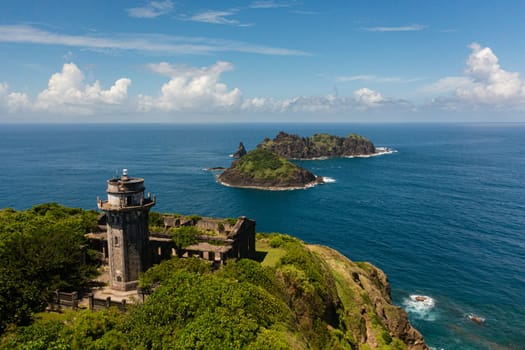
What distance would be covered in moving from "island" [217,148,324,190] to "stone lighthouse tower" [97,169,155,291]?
4980 inches

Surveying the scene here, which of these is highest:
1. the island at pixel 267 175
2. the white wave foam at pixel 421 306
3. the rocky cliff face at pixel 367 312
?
the island at pixel 267 175

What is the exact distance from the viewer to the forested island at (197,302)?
80.9ft

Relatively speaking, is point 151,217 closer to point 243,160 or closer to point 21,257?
point 21,257

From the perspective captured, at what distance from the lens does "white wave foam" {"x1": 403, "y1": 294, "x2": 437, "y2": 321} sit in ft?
216

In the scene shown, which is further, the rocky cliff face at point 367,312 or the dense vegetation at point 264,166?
the dense vegetation at point 264,166

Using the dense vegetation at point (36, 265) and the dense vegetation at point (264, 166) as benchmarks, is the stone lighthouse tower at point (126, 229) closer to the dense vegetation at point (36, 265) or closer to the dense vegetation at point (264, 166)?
the dense vegetation at point (36, 265)

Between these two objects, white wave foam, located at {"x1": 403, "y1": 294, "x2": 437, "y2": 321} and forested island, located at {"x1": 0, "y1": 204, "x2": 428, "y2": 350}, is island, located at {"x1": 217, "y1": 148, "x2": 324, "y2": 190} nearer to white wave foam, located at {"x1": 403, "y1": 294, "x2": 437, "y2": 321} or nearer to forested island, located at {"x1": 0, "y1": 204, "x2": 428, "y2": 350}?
white wave foam, located at {"x1": 403, "y1": 294, "x2": 437, "y2": 321}

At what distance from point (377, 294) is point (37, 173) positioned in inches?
6926

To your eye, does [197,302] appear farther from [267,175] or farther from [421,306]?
[267,175]

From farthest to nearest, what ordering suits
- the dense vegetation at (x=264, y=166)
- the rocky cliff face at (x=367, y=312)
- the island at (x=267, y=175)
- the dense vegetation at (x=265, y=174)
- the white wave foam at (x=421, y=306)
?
the dense vegetation at (x=264, y=166) → the dense vegetation at (x=265, y=174) → the island at (x=267, y=175) → the white wave foam at (x=421, y=306) → the rocky cliff face at (x=367, y=312)

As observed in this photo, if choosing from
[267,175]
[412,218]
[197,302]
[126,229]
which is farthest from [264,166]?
[197,302]

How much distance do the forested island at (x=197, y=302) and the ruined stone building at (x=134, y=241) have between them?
2.99m

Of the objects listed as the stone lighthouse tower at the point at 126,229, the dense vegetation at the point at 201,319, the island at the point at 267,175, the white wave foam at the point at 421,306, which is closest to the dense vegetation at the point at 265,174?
the island at the point at 267,175

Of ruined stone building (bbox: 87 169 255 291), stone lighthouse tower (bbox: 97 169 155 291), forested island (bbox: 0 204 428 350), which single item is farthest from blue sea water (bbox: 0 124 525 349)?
stone lighthouse tower (bbox: 97 169 155 291)
